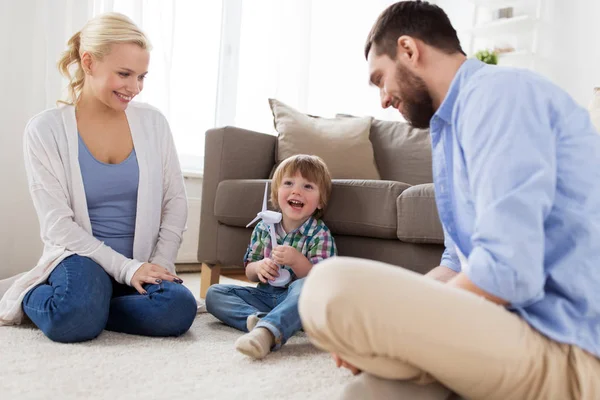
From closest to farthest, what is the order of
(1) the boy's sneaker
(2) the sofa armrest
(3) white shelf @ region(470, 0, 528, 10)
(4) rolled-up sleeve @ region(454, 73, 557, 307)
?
(4) rolled-up sleeve @ region(454, 73, 557, 307), (1) the boy's sneaker, (2) the sofa armrest, (3) white shelf @ region(470, 0, 528, 10)

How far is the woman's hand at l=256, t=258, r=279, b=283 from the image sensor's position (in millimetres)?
1798

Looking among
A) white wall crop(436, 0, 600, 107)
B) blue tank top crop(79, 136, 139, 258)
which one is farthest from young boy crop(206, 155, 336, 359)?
white wall crop(436, 0, 600, 107)

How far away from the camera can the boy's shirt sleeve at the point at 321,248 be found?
186cm

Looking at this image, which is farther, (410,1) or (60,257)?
(60,257)

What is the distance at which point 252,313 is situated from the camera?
1743 mm

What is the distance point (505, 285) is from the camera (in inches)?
29.2

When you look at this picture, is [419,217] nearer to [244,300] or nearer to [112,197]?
[244,300]

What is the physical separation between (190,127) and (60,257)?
1.95 m

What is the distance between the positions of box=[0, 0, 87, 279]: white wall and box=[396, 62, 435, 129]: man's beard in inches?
87.1

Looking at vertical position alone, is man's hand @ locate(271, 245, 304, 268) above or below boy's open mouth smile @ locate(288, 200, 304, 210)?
below

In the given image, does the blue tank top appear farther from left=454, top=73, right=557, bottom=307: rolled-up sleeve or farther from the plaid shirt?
left=454, top=73, right=557, bottom=307: rolled-up sleeve

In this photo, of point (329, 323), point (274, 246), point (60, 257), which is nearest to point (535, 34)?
point (274, 246)

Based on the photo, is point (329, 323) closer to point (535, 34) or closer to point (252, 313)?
point (252, 313)

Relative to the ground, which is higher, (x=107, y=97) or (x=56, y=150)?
(x=107, y=97)
